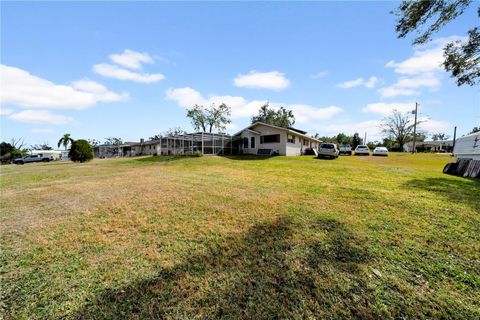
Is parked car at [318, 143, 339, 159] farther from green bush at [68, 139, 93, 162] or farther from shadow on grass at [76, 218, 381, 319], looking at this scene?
green bush at [68, 139, 93, 162]

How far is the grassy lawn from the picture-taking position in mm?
2145

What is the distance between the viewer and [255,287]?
7.86 feet

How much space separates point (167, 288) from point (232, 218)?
2.12 metres

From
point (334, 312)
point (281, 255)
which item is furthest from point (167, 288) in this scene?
point (334, 312)

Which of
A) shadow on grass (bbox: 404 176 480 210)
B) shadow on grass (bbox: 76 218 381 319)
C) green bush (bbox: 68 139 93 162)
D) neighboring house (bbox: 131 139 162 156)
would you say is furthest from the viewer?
neighboring house (bbox: 131 139 162 156)

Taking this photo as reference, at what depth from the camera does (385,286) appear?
241 centimetres

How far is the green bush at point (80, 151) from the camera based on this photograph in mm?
22266

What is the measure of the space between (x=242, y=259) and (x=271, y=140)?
68.6 feet

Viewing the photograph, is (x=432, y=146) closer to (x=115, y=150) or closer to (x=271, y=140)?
(x=271, y=140)

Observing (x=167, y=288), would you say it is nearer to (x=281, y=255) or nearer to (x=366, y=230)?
(x=281, y=255)

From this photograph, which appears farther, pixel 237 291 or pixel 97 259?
pixel 97 259

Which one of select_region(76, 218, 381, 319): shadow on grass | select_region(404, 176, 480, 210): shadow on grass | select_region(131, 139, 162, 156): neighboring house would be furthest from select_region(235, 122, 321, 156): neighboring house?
select_region(131, 139, 162, 156): neighboring house

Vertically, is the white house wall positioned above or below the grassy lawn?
above

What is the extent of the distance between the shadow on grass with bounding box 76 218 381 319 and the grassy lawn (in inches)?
0.5
